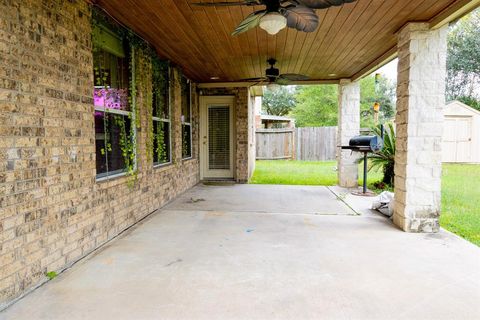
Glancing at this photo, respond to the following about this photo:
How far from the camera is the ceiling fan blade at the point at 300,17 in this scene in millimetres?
2420

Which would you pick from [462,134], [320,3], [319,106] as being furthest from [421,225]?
[319,106]

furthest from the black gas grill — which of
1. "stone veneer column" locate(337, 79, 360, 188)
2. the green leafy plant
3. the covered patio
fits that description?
the covered patio

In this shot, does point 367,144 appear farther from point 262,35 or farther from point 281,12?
point 281,12

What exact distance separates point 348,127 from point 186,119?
3762mm

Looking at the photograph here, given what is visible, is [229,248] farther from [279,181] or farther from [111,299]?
[279,181]

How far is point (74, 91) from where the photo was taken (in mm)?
2887

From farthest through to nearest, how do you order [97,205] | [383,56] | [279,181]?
[279,181] < [383,56] < [97,205]

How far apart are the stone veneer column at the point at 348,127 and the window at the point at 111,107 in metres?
5.07

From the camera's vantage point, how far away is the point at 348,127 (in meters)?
7.44

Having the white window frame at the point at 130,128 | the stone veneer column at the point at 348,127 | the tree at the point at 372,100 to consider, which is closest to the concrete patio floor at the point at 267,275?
the white window frame at the point at 130,128

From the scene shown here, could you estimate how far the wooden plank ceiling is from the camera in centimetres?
335

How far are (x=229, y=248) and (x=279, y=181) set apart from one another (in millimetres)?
5132

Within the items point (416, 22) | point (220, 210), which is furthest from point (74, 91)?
point (416, 22)

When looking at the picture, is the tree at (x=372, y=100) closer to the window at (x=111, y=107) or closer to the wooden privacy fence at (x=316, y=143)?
the wooden privacy fence at (x=316, y=143)
